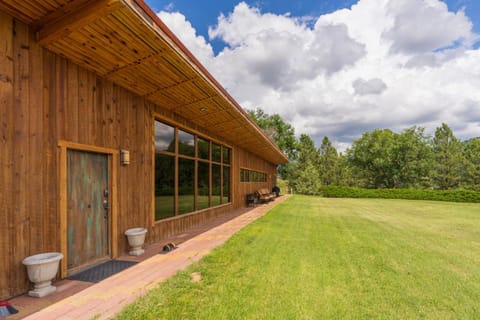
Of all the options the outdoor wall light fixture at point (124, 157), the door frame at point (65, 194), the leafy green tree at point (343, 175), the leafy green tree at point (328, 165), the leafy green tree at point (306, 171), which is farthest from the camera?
the leafy green tree at point (328, 165)

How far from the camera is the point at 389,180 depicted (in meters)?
29.5

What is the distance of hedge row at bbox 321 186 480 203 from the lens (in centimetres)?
1697

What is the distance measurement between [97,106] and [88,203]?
142 centimetres

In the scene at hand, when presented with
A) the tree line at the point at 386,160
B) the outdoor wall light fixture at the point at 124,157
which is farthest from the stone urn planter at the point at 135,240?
the tree line at the point at 386,160

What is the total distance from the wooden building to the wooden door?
15mm

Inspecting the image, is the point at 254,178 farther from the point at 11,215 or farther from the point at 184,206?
the point at 11,215

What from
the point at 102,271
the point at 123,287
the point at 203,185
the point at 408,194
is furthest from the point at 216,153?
the point at 408,194

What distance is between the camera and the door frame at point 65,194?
2.84m

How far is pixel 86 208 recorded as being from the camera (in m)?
3.27

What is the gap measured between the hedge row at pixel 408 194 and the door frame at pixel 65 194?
66.8 feet

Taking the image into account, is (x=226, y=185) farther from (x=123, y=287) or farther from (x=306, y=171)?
(x=306, y=171)

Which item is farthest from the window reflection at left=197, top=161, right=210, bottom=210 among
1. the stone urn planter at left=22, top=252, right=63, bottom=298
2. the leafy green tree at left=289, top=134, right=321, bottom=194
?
the leafy green tree at left=289, top=134, right=321, bottom=194

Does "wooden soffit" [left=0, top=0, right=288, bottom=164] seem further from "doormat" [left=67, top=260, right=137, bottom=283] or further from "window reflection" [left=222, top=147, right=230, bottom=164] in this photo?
"window reflection" [left=222, top=147, right=230, bottom=164]

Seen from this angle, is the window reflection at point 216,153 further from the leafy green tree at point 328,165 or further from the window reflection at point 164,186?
the leafy green tree at point 328,165
